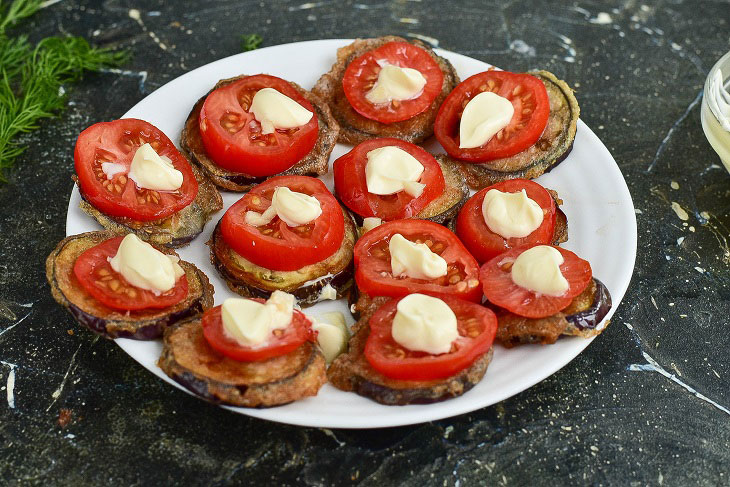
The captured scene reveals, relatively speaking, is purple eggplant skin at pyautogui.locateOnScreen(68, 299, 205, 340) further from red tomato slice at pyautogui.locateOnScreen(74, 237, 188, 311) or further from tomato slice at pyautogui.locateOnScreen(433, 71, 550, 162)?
tomato slice at pyautogui.locateOnScreen(433, 71, 550, 162)

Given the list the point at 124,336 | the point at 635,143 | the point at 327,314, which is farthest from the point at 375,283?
the point at 635,143

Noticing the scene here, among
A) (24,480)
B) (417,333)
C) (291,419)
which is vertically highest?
(417,333)

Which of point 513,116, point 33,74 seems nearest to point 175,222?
point 513,116

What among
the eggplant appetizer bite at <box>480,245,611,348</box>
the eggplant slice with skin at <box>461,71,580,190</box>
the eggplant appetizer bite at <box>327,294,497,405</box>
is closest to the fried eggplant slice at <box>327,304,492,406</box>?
the eggplant appetizer bite at <box>327,294,497,405</box>

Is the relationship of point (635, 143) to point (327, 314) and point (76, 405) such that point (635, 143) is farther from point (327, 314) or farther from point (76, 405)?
point (76, 405)

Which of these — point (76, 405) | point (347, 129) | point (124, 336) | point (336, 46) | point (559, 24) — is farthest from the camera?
point (559, 24)

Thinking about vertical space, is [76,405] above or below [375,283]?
below

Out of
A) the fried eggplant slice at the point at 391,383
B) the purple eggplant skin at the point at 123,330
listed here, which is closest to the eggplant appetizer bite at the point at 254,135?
the purple eggplant skin at the point at 123,330
